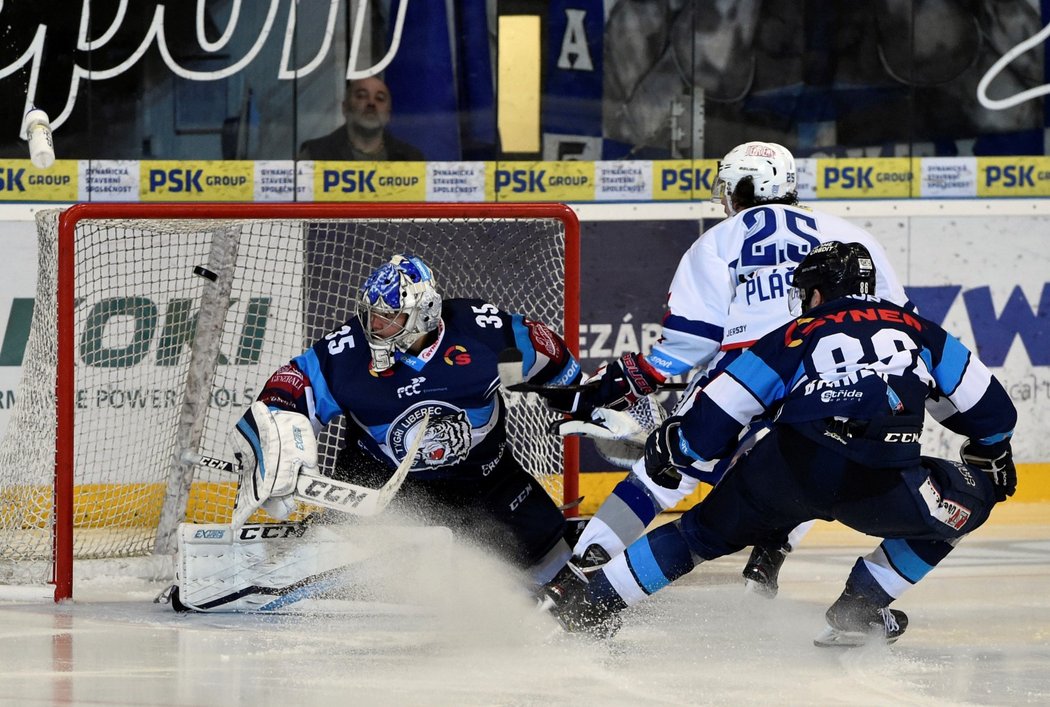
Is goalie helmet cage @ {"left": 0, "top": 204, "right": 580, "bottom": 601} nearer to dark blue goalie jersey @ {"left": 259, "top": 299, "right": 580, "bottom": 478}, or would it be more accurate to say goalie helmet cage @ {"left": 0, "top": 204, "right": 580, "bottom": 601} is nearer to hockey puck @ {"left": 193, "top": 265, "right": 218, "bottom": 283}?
hockey puck @ {"left": 193, "top": 265, "right": 218, "bottom": 283}

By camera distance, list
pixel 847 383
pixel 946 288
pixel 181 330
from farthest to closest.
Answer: pixel 946 288, pixel 181 330, pixel 847 383

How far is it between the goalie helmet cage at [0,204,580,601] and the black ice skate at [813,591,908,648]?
1.25m

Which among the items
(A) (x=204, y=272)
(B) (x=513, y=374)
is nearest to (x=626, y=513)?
(B) (x=513, y=374)

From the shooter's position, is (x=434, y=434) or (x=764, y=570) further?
(x=764, y=570)

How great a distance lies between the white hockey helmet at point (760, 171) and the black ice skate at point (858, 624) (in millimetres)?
1146

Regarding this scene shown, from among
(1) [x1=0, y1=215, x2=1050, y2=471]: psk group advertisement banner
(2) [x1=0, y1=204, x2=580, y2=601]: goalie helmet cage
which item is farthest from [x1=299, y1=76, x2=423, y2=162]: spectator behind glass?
(1) [x1=0, y1=215, x2=1050, y2=471]: psk group advertisement banner

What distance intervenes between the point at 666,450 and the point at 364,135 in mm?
2697

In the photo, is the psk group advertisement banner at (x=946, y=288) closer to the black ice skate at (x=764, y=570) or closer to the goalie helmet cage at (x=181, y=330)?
the goalie helmet cage at (x=181, y=330)

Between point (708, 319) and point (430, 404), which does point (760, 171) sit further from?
point (430, 404)

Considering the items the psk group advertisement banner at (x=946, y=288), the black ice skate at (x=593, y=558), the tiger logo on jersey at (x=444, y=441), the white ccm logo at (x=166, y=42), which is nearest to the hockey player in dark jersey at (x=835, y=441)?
the black ice skate at (x=593, y=558)

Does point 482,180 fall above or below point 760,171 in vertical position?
above

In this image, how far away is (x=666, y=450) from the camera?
149 inches

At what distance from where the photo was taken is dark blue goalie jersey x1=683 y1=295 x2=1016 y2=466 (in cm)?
357

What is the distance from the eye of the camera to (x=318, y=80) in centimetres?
607
